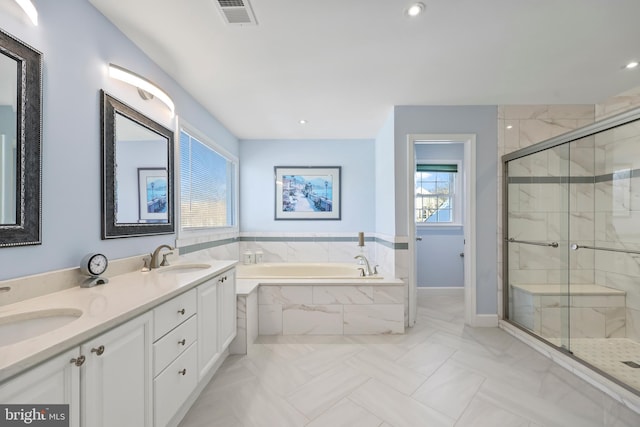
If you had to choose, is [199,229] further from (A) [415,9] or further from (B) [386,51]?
(A) [415,9]

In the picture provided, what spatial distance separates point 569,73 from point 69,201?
3.73 metres

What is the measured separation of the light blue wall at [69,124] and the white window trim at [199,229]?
0.63 m

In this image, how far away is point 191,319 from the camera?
152 cm

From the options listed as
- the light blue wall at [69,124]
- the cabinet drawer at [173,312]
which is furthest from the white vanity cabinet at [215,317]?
the light blue wall at [69,124]

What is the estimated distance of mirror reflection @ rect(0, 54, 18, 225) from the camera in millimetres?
1062

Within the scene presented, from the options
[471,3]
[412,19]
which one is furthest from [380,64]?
[471,3]

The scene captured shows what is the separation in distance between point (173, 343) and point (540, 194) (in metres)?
3.36

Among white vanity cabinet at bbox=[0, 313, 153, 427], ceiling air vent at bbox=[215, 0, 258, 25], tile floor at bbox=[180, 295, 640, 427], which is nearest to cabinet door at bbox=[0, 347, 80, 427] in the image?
white vanity cabinet at bbox=[0, 313, 153, 427]

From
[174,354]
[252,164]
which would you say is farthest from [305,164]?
[174,354]

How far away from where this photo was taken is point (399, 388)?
1.82m

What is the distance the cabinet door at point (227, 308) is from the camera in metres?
1.94

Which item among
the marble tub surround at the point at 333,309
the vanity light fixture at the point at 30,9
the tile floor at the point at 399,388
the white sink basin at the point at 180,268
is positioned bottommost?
the tile floor at the point at 399,388

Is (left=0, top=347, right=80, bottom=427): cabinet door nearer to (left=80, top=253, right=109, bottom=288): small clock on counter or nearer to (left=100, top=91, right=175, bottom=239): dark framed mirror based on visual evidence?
(left=80, top=253, right=109, bottom=288): small clock on counter

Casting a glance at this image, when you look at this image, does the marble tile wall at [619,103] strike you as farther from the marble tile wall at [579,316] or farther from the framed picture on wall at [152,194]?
the framed picture on wall at [152,194]
